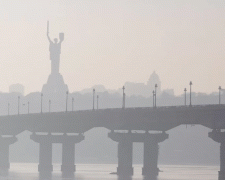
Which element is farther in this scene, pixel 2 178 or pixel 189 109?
pixel 2 178

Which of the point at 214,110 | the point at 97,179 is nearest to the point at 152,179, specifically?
the point at 97,179

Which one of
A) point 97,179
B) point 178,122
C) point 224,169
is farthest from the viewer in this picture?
point 97,179

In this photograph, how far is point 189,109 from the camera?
179000 mm

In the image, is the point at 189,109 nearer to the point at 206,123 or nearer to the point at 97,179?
the point at 206,123

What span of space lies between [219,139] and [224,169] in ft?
19.0

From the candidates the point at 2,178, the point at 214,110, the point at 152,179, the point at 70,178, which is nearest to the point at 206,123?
the point at 214,110

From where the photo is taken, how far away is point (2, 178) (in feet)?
648

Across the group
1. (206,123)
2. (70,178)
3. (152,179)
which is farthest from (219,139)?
(70,178)

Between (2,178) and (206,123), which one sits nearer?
(206,123)

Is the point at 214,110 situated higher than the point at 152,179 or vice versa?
the point at 214,110

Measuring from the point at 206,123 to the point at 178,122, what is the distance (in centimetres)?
789

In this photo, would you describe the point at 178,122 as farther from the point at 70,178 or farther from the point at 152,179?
the point at 70,178

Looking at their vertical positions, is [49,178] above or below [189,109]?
below

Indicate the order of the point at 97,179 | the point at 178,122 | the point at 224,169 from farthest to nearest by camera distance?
1. the point at 97,179
2. the point at 178,122
3. the point at 224,169
